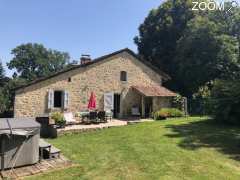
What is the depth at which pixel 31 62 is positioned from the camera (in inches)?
2085

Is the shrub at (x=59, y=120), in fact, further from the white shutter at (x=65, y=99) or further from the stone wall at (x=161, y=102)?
the stone wall at (x=161, y=102)

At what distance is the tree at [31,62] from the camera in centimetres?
5203

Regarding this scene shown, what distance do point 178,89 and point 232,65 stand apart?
21.8 feet

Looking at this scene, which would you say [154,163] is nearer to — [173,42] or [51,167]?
[51,167]

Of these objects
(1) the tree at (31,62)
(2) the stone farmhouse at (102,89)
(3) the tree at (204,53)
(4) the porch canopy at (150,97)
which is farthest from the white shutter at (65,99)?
(1) the tree at (31,62)

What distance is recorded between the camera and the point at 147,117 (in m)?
19.2

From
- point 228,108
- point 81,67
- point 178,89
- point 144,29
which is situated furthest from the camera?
point 144,29

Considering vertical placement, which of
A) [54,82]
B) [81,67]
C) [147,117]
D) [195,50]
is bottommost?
[147,117]

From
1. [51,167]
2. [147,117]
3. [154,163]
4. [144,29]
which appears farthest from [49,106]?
[144,29]

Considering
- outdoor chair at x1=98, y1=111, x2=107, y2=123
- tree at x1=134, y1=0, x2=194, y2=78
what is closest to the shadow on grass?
outdoor chair at x1=98, y1=111, x2=107, y2=123

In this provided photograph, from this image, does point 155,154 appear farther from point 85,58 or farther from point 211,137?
point 85,58

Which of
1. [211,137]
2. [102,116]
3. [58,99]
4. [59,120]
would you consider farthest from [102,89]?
[211,137]

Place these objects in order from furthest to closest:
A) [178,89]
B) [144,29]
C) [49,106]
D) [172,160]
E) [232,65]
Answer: [144,29] → [178,89] → [232,65] → [49,106] → [172,160]

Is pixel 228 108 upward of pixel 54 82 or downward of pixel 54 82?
downward
